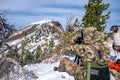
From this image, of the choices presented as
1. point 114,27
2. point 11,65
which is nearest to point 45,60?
point 114,27

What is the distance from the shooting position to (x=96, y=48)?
11.3 metres

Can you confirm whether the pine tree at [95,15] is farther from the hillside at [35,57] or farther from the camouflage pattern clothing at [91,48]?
the camouflage pattern clothing at [91,48]

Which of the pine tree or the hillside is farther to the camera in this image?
the pine tree

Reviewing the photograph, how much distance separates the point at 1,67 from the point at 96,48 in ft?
9.62

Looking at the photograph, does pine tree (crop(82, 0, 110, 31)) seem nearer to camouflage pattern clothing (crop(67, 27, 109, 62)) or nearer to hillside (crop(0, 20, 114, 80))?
hillside (crop(0, 20, 114, 80))

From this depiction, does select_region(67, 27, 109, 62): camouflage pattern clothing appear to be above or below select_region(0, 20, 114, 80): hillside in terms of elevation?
above

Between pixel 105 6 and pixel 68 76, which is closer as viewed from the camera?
pixel 68 76

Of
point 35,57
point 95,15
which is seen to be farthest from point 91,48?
point 95,15

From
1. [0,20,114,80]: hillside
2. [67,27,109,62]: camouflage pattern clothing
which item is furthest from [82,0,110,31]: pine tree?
[67,27,109,62]: camouflage pattern clothing

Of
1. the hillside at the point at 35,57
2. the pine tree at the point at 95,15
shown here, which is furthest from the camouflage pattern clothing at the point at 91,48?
the pine tree at the point at 95,15

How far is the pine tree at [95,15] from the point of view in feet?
67.3

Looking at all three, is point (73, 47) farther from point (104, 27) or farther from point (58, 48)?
point (104, 27)

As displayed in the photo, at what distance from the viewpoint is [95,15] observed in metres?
21.0

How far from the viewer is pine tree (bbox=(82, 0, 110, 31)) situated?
2052 cm
